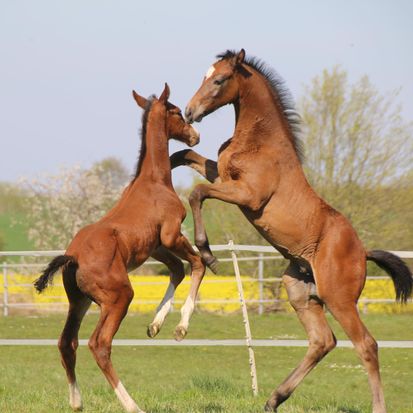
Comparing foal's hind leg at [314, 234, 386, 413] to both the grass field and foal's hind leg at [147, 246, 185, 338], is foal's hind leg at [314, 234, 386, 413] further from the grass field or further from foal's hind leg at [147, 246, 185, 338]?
foal's hind leg at [147, 246, 185, 338]

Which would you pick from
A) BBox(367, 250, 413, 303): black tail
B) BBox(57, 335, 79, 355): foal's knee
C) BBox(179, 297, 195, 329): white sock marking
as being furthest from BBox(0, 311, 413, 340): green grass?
BBox(57, 335, 79, 355): foal's knee

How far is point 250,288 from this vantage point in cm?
2375

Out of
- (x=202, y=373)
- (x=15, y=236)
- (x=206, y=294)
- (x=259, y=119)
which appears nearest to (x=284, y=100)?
(x=259, y=119)

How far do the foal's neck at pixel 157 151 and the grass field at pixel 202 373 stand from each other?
67.2 inches

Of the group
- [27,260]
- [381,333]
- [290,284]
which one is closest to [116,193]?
[27,260]

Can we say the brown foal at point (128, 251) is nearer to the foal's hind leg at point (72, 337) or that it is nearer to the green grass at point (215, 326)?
the foal's hind leg at point (72, 337)

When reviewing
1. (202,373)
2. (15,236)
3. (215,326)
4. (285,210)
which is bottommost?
(15,236)

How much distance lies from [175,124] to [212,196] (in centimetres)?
83

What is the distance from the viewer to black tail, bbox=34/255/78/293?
5.73 m

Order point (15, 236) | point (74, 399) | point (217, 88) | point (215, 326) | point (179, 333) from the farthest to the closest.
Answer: point (15, 236), point (215, 326), point (217, 88), point (74, 399), point (179, 333)

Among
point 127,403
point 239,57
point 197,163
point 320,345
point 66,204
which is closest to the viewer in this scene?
point 127,403

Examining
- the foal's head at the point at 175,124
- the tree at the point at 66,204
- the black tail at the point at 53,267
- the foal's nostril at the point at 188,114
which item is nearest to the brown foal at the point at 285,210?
the foal's nostril at the point at 188,114

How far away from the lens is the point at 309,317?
21.6ft

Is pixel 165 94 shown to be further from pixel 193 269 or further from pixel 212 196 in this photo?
pixel 193 269
